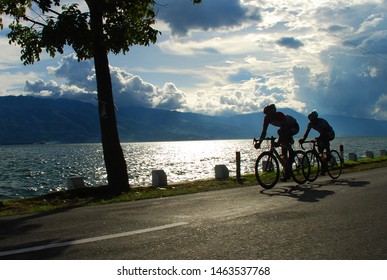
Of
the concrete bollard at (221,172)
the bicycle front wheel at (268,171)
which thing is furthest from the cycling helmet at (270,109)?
the concrete bollard at (221,172)

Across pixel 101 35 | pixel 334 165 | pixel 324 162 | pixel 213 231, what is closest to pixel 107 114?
pixel 101 35

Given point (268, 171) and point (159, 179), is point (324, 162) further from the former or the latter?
point (159, 179)

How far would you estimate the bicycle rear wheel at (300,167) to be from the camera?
11.9 metres

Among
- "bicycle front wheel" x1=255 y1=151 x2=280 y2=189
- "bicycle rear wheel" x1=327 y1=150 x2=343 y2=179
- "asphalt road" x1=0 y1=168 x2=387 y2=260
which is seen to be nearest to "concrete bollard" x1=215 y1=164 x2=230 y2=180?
"bicycle rear wheel" x1=327 y1=150 x2=343 y2=179

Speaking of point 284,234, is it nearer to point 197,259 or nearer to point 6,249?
point 197,259

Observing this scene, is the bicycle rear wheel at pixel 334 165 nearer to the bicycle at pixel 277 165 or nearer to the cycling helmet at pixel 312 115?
the cycling helmet at pixel 312 115

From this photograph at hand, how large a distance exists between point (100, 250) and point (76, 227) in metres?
1.72

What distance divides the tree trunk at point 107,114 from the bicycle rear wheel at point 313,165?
6035 mm

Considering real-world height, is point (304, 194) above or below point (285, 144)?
below

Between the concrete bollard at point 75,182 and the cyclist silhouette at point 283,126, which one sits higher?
the cyclist silhouette at point 283,126

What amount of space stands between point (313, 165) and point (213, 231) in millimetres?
8641

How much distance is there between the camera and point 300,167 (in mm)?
12109

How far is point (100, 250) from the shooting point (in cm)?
455
